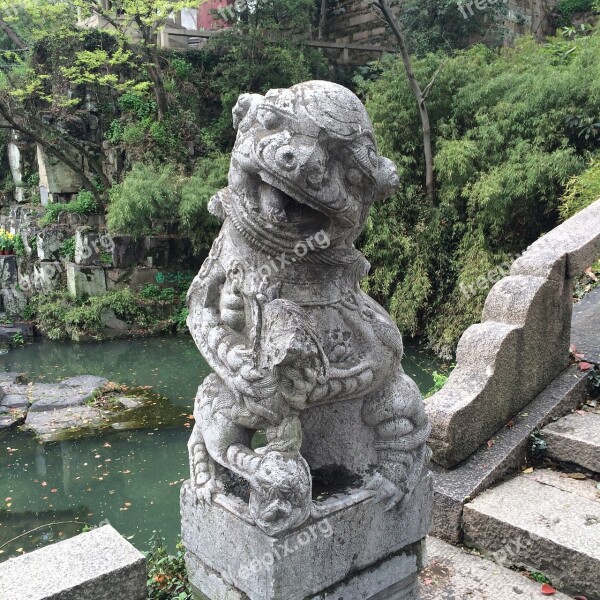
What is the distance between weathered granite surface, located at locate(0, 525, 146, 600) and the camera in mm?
2408

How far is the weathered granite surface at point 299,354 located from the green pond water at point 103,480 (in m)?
3.30

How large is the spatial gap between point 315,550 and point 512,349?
186 centimetres

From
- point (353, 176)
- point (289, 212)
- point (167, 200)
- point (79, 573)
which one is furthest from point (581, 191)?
point (167, 200)

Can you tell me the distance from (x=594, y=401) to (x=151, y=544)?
138 inches

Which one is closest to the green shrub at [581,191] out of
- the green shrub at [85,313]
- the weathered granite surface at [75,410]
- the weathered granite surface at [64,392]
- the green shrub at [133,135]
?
the weathered granite surface at [75,410]

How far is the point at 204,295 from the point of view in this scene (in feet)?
7.28

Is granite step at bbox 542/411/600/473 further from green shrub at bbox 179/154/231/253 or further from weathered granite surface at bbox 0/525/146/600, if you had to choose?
green shrub at bbox 179/154/231/253

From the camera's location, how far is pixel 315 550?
6.69 feet

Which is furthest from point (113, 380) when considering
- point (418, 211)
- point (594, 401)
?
point (594, 401)

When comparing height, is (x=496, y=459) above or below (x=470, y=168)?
below

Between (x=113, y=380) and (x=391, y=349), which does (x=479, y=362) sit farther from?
(x=113, y=380)

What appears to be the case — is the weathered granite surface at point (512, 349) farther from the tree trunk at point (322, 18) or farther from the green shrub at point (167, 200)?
the tree trunk at point (322, 18)

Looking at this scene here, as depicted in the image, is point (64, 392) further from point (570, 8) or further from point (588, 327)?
point (570, 8)

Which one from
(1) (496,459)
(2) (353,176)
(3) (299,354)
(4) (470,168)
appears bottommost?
(1) (496,459)
